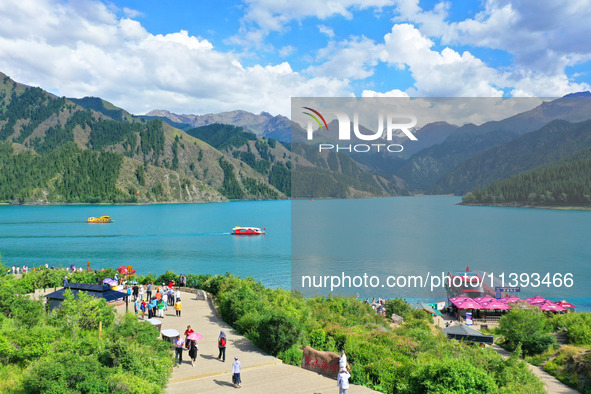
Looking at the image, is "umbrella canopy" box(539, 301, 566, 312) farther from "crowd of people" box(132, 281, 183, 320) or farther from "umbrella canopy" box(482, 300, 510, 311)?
"crowd of people" box(132, 281, 183, 320)

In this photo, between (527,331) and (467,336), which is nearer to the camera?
(527,331)

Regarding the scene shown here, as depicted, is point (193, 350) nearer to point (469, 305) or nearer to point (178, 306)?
point (178, 306)

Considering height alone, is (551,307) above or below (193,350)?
below

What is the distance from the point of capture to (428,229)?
121 meters

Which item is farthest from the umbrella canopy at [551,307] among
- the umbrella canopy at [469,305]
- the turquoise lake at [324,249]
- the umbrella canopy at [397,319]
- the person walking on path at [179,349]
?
the person walking on path at [179,349]

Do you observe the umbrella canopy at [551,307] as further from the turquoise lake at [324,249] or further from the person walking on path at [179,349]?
the person walking on path at [179,349]

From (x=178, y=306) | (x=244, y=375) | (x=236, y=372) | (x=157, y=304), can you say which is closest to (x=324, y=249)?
(x=178, y=306)

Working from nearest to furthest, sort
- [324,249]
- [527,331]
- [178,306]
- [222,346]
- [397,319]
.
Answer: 1. [222,346]
2. [178,306]
3. [527,331]
4. [397,319]
5. [324,249]


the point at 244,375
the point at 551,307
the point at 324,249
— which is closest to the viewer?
the point at 244,375

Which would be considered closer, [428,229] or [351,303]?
[351,303]

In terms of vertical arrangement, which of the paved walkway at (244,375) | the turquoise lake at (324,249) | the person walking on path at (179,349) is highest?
the person walking on path at (179,349)

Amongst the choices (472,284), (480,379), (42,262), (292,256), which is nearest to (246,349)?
(480,379)

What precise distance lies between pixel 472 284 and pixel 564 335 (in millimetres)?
21742

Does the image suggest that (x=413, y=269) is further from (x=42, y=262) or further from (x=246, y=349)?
(x=42, y=262)
